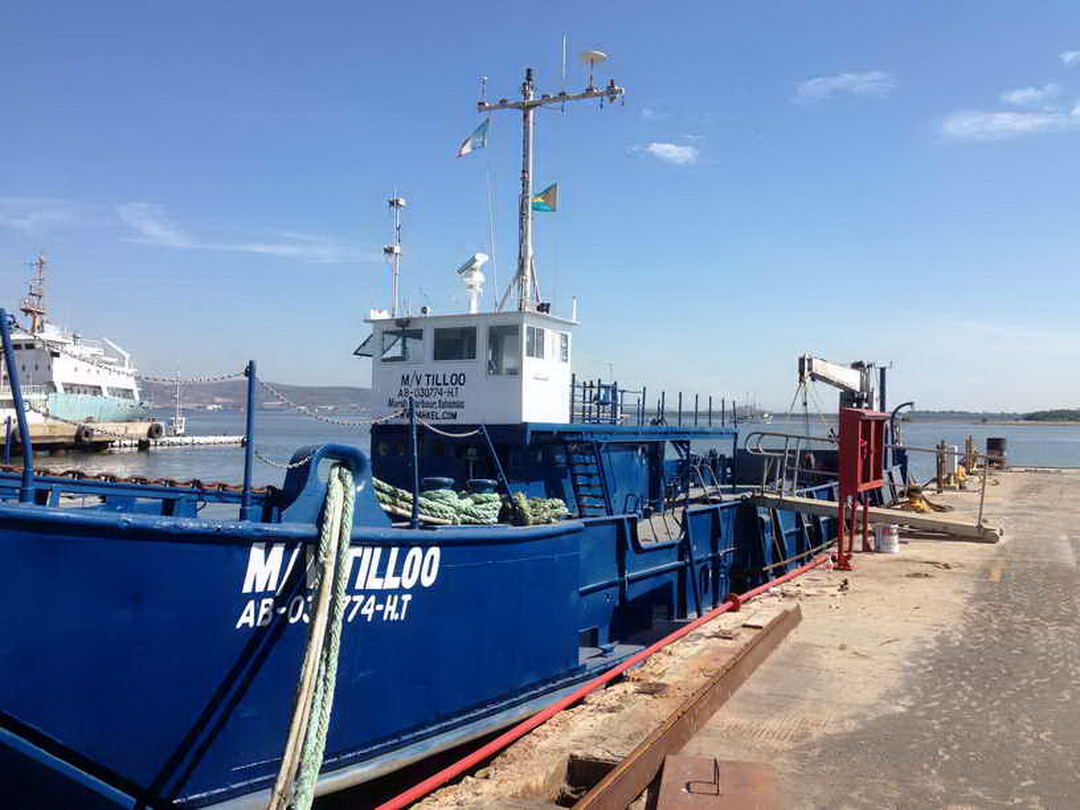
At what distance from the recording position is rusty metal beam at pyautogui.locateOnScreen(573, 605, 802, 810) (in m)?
4.41

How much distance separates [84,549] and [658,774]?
334 centimetres

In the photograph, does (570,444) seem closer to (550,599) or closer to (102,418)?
(550,599)

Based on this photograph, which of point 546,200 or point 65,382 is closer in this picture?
point 546,200

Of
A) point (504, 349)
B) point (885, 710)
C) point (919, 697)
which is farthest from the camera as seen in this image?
point (504, 349)

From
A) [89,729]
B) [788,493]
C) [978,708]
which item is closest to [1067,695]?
[978,708]

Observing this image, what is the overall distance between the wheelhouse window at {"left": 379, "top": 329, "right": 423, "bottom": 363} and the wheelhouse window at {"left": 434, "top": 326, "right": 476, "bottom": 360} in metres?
0.28

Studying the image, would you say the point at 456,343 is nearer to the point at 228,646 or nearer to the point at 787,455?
the point at 228,646

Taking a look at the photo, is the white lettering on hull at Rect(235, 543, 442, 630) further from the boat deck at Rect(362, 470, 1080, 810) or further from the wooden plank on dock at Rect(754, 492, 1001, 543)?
the wooden plank on dock at Rect(754, 492, 1001, 543)

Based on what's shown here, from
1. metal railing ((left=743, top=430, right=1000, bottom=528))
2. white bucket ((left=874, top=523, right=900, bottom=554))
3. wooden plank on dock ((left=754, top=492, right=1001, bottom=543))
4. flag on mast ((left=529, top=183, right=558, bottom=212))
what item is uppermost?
flag on mast ((left=529, top=183, right=558, bottom=212))

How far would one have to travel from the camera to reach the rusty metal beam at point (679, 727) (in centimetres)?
441

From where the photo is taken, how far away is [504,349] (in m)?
10.5

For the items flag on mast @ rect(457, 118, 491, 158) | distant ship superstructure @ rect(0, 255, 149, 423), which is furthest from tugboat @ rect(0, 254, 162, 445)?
flag on mast @ rect(457, 118, 491, 158)

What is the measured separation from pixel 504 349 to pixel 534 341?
40 centimetres

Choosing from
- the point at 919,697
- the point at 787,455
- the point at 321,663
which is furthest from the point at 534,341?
the point at 787,455
